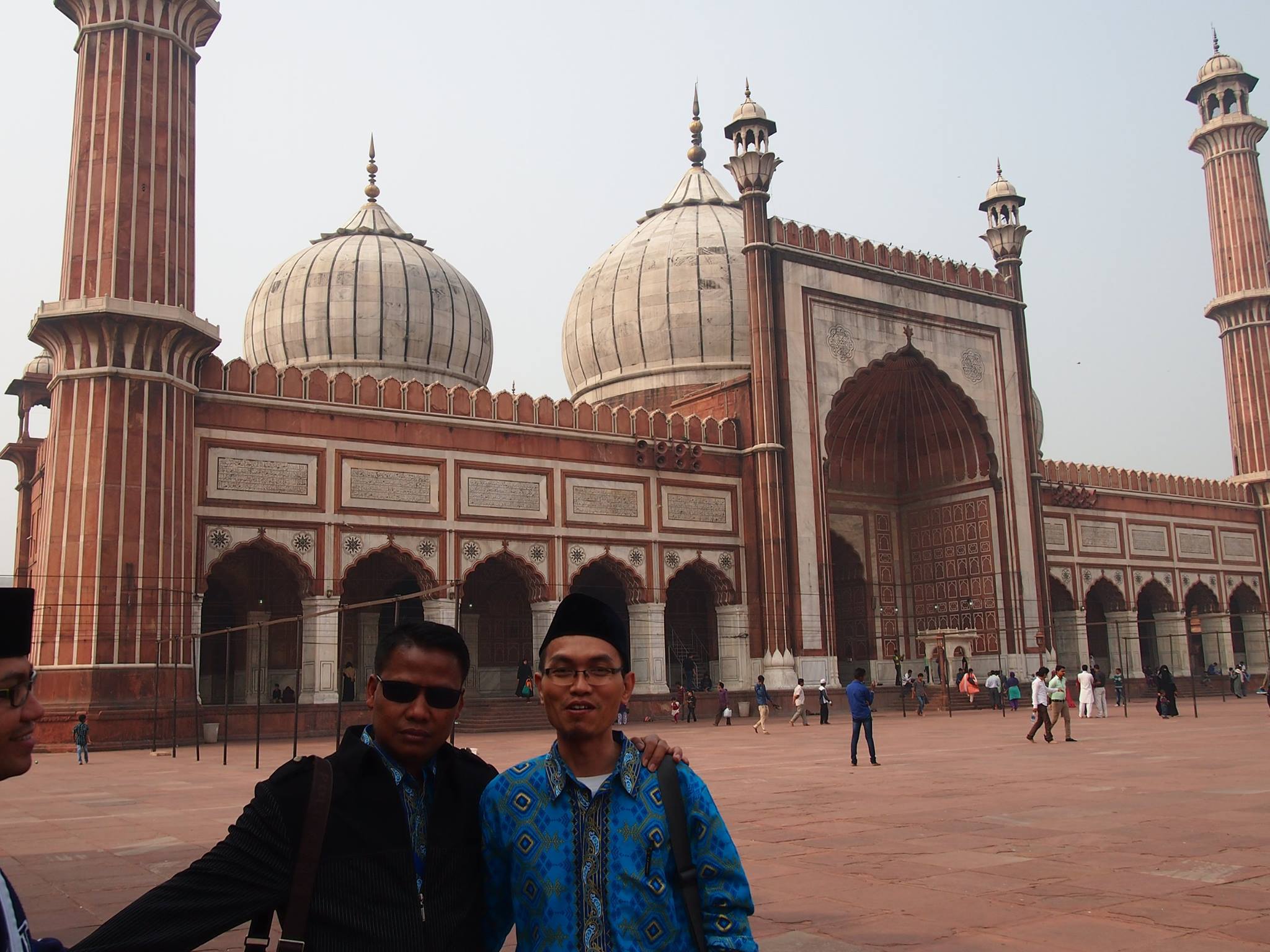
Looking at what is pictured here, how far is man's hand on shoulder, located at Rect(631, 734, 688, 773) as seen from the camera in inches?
79.6

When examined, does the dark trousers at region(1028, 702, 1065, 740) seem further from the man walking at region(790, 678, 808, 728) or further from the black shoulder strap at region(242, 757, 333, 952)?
the black shoulder strap at region(242, 757, 333, 952)

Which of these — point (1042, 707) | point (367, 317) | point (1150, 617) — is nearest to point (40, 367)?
point (367, 317)

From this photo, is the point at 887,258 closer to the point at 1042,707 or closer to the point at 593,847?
the point at 1042,707

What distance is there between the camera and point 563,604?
214 cm

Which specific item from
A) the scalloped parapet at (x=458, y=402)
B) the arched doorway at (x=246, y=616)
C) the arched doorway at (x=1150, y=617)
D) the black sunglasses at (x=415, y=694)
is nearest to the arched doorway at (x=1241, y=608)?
the arched doorway at (x=1150, y=617)

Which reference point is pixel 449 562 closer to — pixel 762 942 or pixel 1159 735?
pixel 1159 735

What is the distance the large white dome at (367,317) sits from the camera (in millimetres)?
23734

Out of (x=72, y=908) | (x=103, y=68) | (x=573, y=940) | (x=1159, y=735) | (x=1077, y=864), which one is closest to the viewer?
(x=573, y=940)

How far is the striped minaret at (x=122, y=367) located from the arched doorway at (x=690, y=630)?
9.67 metres

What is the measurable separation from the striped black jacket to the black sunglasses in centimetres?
11

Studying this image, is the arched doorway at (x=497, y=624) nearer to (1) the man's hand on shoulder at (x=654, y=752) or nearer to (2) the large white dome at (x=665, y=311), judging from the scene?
(2) the large white dome at (x=665, y=311)

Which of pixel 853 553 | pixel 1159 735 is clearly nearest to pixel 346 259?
pixel 853 553

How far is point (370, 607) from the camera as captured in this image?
19.1 meters

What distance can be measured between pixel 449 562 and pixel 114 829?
1143cm
